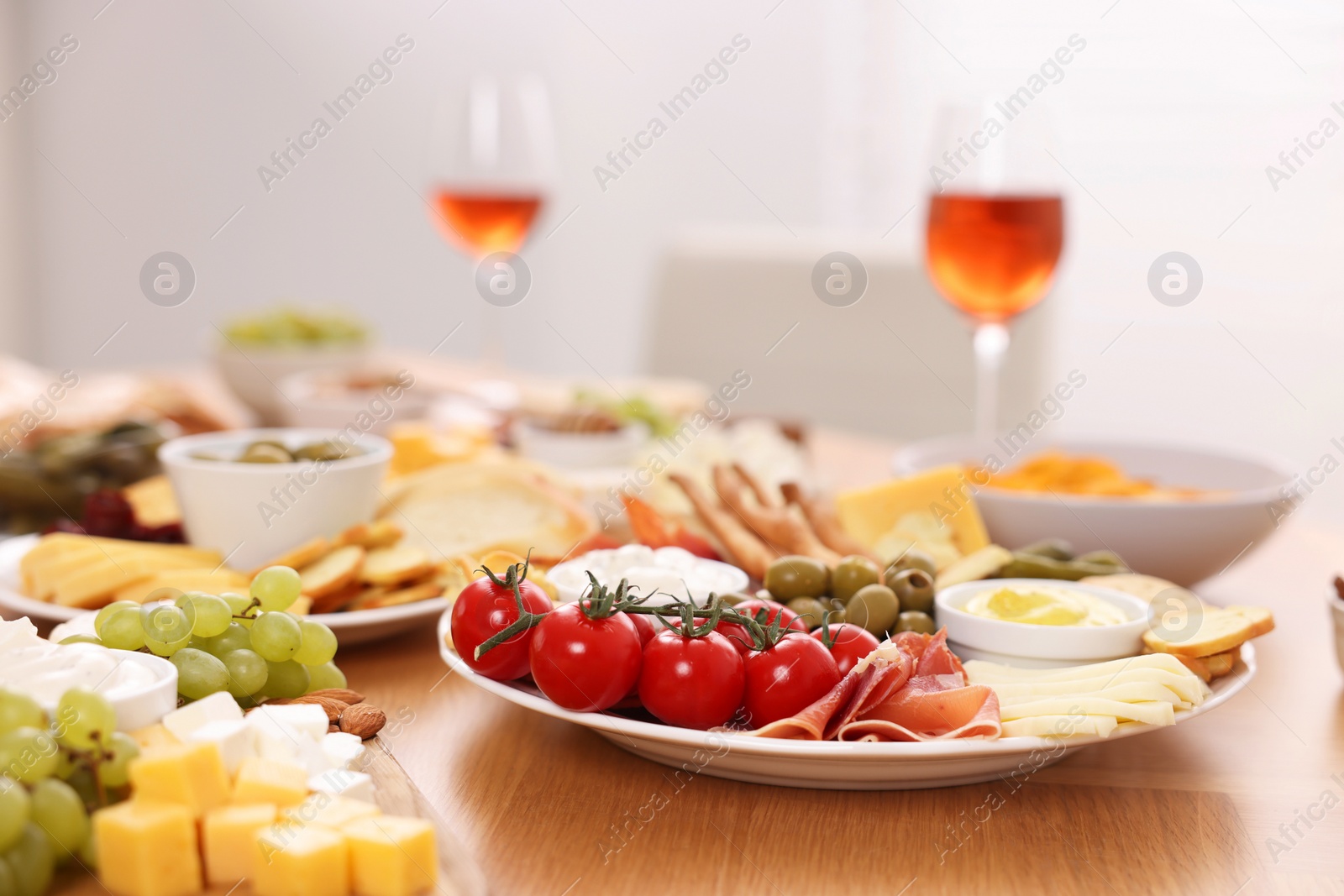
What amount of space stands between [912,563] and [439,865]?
498 millimetres

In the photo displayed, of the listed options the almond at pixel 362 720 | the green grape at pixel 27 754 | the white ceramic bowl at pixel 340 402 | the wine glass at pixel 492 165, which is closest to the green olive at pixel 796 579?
the almond at pixel 362 720

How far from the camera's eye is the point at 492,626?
839mm

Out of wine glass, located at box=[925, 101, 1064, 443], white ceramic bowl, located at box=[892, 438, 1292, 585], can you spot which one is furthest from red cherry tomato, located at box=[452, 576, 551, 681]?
wine glass, located at box=[925, 101, 1064, 443]

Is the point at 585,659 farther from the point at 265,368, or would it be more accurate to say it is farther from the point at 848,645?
the point at 265,368

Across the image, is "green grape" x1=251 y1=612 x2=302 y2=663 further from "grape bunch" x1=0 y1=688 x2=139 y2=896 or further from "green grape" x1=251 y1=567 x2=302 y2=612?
"grape bunch" x1=0 y1=688 x2=139 y2=896

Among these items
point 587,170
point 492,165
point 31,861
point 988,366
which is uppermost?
point 587,170

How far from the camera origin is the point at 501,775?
2.77ft

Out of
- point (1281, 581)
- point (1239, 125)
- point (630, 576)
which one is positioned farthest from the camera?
point (1239, 125)

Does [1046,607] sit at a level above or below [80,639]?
above

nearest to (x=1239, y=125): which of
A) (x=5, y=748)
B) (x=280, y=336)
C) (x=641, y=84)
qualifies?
(x=641, y=84)

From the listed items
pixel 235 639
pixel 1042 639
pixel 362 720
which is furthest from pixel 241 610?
pixel 1042 639

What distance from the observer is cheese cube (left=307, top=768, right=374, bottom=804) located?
68 centimetres

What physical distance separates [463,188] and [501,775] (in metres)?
1.30

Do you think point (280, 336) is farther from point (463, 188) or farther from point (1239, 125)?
point (1239, 125)
